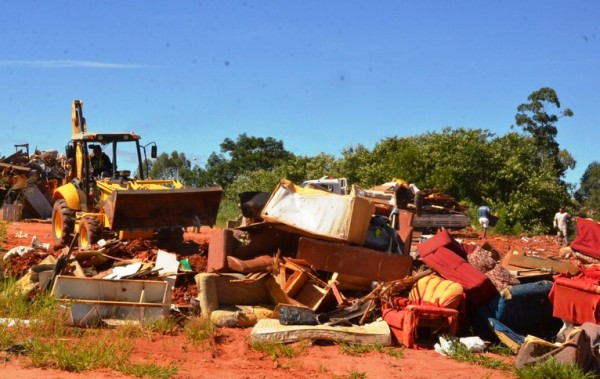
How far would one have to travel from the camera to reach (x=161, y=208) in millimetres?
14484

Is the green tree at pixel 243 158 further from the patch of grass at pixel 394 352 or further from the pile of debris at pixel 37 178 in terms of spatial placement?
the patch of grass at pixel 394 352

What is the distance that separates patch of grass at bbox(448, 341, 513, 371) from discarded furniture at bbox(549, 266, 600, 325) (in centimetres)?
108

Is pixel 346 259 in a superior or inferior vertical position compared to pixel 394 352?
superior

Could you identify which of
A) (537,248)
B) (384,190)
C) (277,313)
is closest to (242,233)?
(277,313)

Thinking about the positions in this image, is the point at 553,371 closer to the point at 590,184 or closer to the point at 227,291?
the point at 227,291

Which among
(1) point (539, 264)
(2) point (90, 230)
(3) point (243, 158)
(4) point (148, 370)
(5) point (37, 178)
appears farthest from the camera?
(3) point (243, 158)

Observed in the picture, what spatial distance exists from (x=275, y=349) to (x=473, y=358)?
2287mm

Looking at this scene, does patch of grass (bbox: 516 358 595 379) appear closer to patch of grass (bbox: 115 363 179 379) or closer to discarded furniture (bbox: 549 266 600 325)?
discarded furniture (bbox: 549 266 600 325)

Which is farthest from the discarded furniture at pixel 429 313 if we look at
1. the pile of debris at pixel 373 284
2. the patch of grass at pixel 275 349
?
the patch of grass at pixel 275 349

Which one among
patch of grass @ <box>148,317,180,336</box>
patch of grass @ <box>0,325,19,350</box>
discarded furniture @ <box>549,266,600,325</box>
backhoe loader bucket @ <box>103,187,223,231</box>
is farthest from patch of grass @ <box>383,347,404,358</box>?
backhoe loader bucket @ <box>103,187,223,231</box>

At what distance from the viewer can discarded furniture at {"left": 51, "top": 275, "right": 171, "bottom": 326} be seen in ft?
30.5

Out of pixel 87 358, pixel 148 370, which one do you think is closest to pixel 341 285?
pixel 148 370

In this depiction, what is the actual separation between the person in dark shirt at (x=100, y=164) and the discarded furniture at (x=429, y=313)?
8.66m

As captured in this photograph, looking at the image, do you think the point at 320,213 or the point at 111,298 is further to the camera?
the point at 320,213
